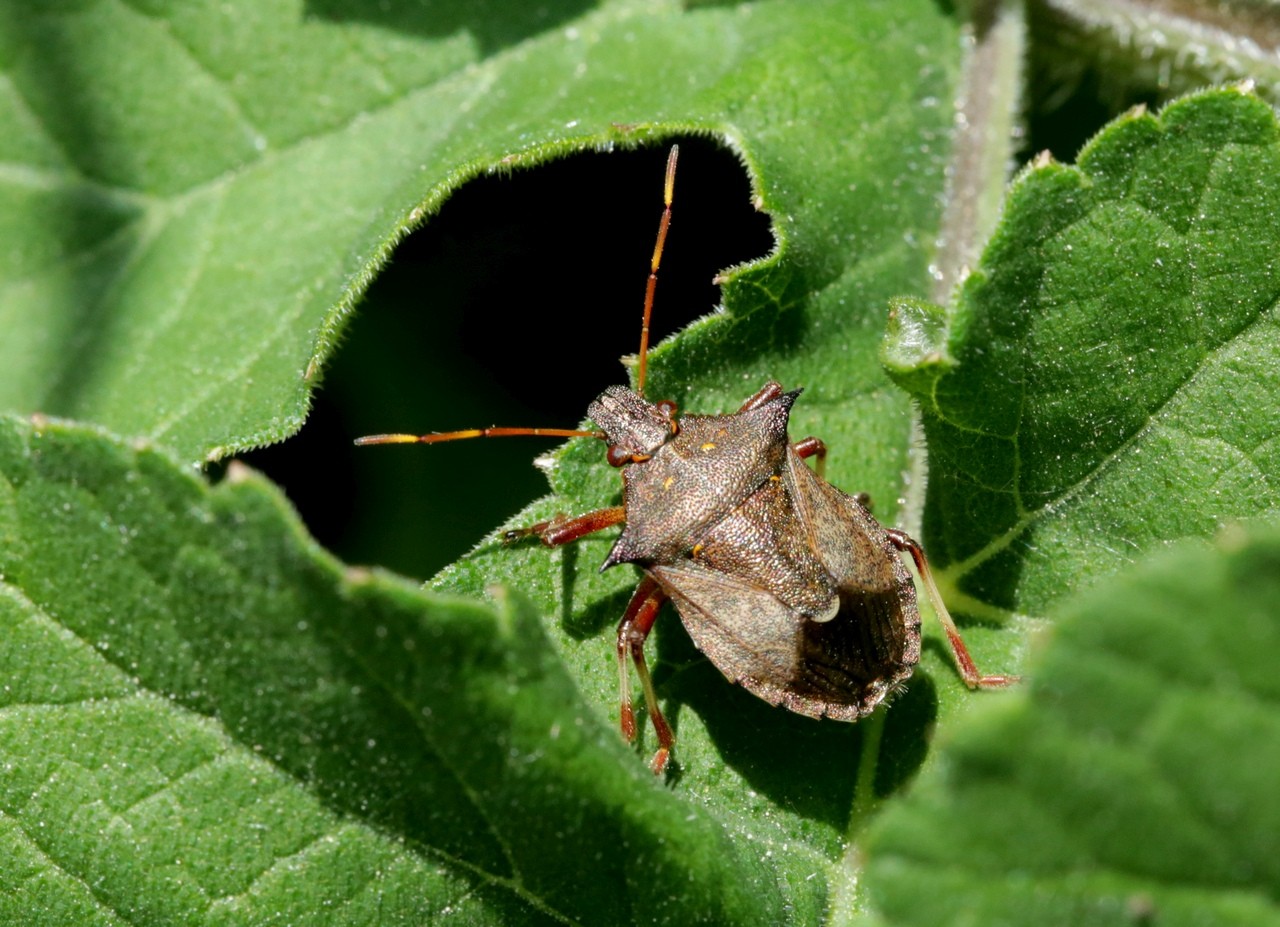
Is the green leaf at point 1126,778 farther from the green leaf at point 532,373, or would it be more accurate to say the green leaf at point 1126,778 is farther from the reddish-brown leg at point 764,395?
the reddish-brown leg at point 764,395

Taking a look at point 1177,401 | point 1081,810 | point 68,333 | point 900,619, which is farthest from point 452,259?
point 1081,810

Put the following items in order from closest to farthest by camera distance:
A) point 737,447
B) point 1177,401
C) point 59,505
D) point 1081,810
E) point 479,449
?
point 1081,810 → point 59,505 → point 1177,401 → point 737,447 → point 479,449

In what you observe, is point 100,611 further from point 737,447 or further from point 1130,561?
point 1130,561

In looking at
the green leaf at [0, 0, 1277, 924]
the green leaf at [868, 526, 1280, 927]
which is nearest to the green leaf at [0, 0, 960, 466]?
the green leaf at [0, 0, 1277, 924]

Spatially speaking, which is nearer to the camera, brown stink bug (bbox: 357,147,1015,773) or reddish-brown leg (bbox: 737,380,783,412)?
brown stink bug (bbox: 357,147,1015,773)

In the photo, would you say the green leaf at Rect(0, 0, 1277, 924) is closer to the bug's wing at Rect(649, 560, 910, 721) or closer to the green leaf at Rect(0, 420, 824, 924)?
the green leaf at Rect(0, 420, 824, 924)

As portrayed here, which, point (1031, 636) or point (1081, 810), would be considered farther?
point (1031, 636)
